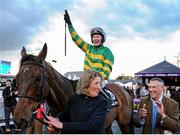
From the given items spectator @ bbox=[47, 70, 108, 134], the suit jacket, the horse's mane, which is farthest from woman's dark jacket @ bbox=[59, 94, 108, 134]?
the suit jacket

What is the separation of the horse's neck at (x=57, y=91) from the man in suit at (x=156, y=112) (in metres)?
1.04

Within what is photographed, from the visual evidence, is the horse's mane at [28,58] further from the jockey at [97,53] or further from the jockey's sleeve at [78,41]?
the jockey's sleeve at [78,41]

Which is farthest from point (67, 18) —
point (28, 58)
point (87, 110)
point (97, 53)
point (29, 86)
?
point (87, 110)

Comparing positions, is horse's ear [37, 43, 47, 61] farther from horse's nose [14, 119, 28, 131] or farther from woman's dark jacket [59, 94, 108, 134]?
woman's dark jacket [59, 94, 108, 134]

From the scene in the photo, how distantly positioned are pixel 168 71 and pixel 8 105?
1440cm

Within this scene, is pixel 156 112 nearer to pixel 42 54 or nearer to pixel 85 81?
pixel 85 81

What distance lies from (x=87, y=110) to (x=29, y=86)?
94cm

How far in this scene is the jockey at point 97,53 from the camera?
5805mm

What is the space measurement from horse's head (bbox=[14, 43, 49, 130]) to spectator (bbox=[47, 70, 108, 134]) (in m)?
0.52

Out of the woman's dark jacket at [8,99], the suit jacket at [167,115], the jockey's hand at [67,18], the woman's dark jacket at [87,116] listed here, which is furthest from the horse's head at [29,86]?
the woman's dark jacket at [8,99]

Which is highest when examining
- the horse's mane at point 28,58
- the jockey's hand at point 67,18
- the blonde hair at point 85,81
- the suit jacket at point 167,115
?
the jockey's hand at point 67,18

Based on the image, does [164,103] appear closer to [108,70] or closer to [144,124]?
[144,124]

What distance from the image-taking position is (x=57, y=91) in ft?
15.9

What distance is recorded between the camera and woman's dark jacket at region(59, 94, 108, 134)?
3.33 metres
